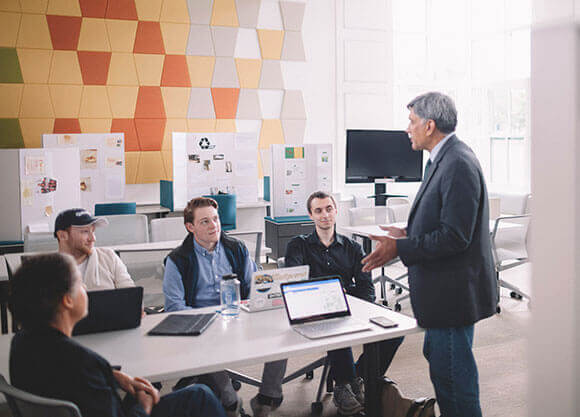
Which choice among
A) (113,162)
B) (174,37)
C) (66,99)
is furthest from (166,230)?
(174,37)

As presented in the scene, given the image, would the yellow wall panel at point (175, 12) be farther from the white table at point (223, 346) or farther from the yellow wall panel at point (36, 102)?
the white table at point (223, 346)

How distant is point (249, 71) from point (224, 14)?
2.90 ft

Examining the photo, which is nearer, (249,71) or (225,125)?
(225,125)

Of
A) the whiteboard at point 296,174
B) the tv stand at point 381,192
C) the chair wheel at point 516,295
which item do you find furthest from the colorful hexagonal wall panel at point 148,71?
the chair wheel at point 516,295

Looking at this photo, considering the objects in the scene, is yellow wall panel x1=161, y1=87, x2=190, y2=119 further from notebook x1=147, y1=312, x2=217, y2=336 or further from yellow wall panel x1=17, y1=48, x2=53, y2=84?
notebook x1=147, y1=312, x2=217, y2=336

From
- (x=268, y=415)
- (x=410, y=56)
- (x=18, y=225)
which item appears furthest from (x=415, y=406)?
(x=410, y=56)

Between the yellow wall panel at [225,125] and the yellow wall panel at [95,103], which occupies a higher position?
the yellow wall panel at [95,103]

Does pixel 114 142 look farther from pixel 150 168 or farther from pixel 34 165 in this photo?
pixel 34 165

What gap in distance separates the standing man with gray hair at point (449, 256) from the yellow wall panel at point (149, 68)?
600 cm

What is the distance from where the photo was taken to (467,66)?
31.4 feet

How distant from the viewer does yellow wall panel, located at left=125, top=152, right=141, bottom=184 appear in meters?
7.74

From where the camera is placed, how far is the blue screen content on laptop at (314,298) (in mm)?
2686

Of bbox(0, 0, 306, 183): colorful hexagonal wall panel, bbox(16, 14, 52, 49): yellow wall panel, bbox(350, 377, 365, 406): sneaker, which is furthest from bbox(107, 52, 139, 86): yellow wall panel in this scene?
bbox(350, 377, 365, 406): sneaker

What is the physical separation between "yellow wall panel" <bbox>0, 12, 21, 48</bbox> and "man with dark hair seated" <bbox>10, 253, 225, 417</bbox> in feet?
20.7
